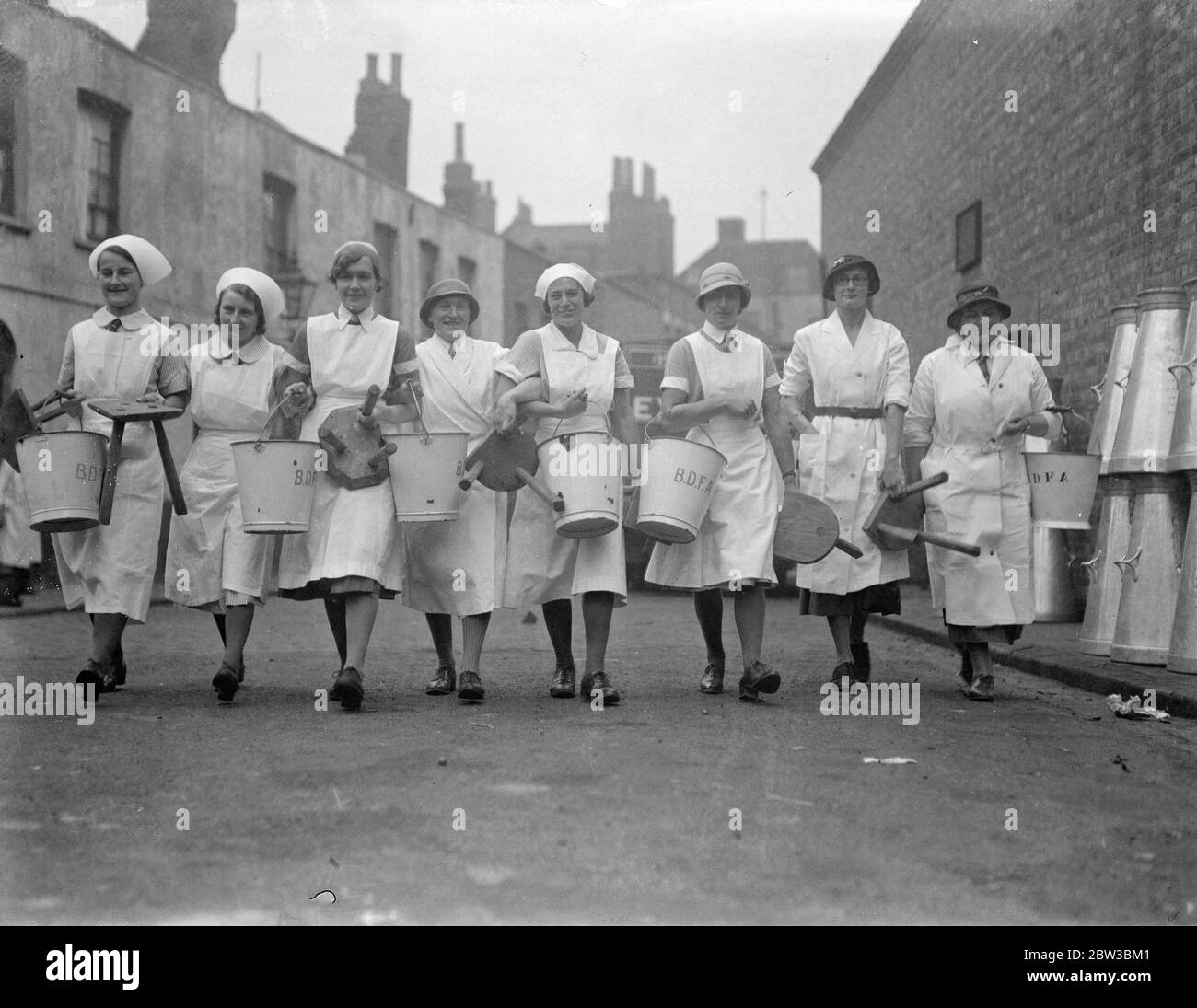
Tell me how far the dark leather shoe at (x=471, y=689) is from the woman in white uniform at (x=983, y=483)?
240 cm

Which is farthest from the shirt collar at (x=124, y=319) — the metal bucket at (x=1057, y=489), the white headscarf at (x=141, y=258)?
the metal bucket at (x=1057, y=489)

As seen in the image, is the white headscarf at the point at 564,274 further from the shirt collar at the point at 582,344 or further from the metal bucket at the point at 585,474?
the metal bucket at the point at 585,474

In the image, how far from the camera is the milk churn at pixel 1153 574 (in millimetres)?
7949

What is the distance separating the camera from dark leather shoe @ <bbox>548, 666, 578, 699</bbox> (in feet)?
22.8

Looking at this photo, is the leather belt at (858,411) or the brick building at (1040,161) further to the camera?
the brick building at (1040,161)

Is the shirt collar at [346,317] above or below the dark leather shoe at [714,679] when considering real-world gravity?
above

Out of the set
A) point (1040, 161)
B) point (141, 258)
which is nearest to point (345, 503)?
point (141, 258)

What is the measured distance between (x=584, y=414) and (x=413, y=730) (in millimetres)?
1782

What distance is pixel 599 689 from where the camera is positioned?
6.53 meters

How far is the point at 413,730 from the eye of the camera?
5.79m

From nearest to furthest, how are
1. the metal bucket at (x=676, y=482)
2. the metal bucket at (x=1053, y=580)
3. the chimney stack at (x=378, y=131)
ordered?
the metal bucket at (x=676, y=482) < the metal bucket at (x=1053, y=580) < the chimney stack at (x=378, y=131)

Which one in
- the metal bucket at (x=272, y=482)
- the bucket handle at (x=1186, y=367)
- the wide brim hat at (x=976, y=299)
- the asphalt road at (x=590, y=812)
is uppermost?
the wide brim hat at (x=976, y=299)

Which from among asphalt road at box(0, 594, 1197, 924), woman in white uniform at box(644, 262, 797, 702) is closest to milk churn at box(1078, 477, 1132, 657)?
asphalt road at box(0, 594, 1197, 924)
